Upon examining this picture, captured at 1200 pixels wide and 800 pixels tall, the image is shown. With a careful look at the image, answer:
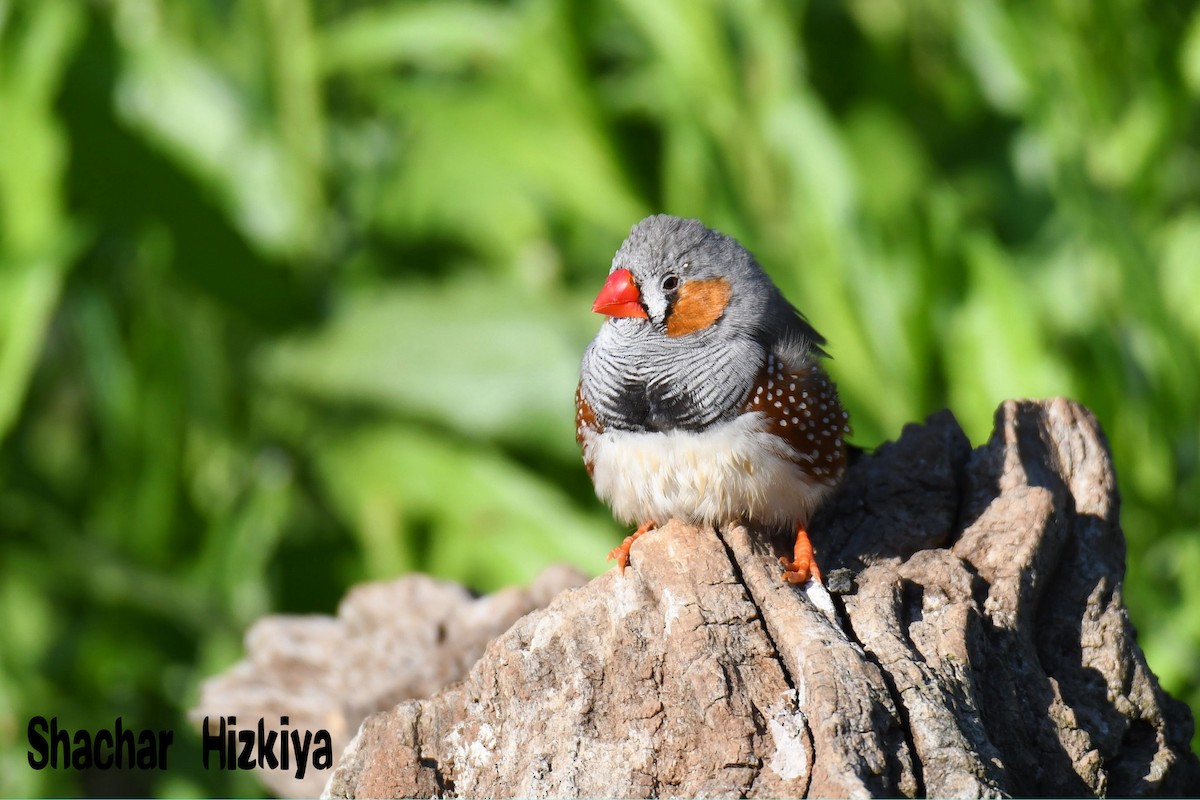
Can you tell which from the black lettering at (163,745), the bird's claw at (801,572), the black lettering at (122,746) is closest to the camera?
the bird's claw at (801,572)

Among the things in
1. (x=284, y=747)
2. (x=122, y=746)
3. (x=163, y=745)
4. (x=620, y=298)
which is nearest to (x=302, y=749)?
(x=284, y=747)

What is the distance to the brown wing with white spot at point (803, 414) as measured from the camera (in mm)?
3768

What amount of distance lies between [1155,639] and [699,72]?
3.70 meters

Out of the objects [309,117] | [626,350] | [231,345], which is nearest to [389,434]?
[231,345]

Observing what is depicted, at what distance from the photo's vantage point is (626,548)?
146 inches

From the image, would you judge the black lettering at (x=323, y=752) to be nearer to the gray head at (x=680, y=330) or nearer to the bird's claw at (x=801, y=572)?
the gray head at (x=680, y=330)

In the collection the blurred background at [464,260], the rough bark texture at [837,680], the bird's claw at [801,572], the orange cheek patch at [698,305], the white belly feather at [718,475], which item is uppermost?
the blurred background at [464,260]

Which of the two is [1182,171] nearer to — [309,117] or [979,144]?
[979,144]

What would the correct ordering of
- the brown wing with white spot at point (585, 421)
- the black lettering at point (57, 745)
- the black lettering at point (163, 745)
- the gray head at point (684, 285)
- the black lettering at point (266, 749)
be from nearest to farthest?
the gray head at point (684, 285) → the brown wing with white spot at point (585, 421) → the black lettering at point (266, 749) → the black lettering at point (163, 745) → the black lettering at point (57, 745)

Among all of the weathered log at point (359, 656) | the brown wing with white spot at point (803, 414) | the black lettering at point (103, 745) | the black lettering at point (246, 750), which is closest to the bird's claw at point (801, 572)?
the brown wing with white spot at point (803, 414)

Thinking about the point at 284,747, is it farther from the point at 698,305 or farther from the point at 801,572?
the point at 698,305

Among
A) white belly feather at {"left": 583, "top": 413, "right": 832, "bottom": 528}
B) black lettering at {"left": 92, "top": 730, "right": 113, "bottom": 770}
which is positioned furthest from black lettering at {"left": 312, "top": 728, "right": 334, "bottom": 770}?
black lettering at {"left": 92, "top": 730, "right": 113, "bottom": 770}

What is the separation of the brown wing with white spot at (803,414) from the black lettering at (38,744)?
15.1 feet

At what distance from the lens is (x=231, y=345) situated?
839 cm
